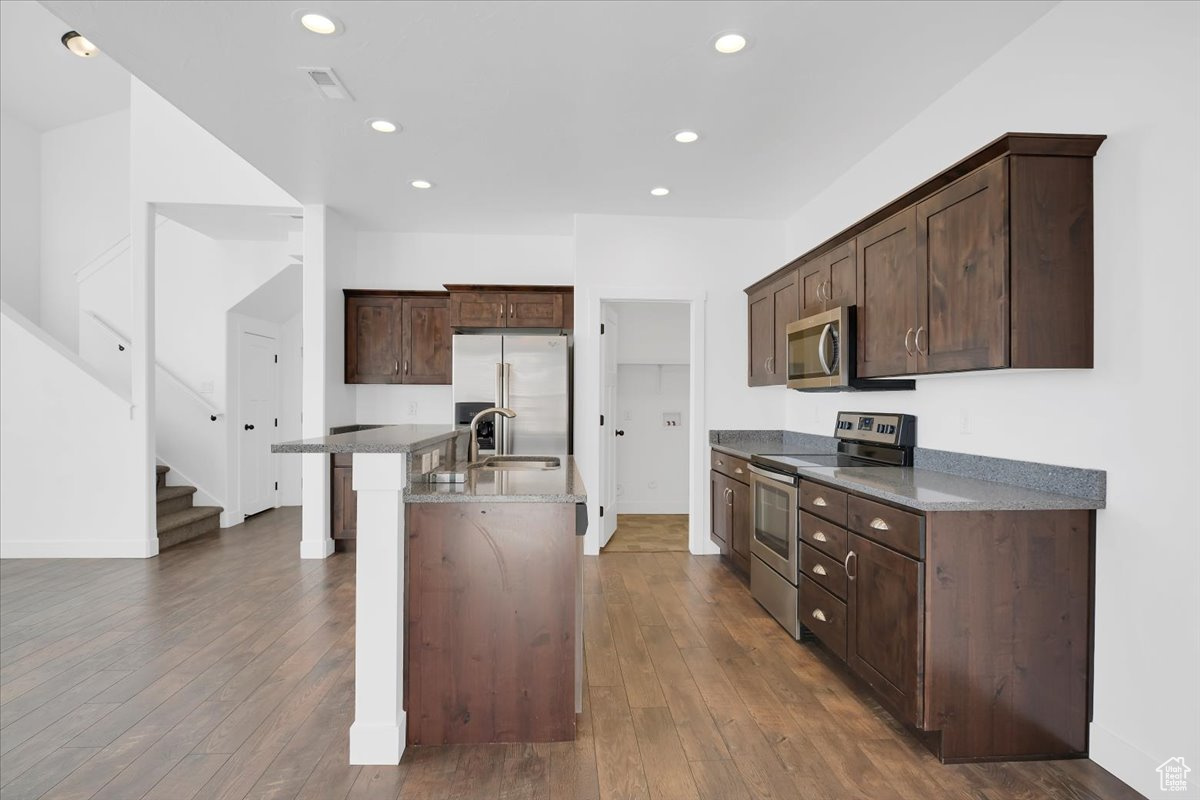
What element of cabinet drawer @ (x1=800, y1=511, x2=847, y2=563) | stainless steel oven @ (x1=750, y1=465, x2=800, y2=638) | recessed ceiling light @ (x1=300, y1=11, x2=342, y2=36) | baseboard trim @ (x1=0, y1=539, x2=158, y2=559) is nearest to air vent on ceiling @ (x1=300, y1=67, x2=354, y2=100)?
recessed ceiling light @ (x1=300, y1=11, x2=342, y2=36)

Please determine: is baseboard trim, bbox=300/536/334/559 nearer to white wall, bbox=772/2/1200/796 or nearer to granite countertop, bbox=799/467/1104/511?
granite countertop, bbox=799/467/1104/511

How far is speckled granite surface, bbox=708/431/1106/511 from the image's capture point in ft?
6.60

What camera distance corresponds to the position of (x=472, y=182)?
416 centimetres

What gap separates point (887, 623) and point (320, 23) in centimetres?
319

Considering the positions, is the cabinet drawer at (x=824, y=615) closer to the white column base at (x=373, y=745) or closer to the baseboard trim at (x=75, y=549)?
the white column base at (x=373, y=745)

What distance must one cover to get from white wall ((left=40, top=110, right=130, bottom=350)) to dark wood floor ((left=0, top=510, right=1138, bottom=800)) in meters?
3.45

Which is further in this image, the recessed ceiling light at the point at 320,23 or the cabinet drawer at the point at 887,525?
the recessed ceiling light at the point at 320,23

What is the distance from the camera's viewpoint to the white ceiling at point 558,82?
89.9 inches

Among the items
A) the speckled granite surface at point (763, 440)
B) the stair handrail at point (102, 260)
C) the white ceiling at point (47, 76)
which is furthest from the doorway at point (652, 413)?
the white ceiling at point (47, 76)

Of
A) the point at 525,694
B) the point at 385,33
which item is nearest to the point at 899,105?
the point at 385,33

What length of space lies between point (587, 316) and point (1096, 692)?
3.74 m

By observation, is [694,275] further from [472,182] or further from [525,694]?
[525,694]

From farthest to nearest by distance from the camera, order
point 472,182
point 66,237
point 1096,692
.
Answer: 1. point 66,237
2. point 472,182
3. point 1096,692

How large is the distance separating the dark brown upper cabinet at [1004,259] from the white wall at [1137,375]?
9 cm
